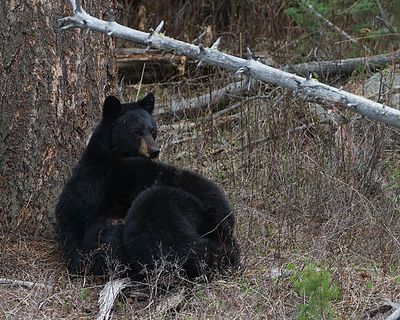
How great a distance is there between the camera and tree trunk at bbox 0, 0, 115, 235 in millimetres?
6742

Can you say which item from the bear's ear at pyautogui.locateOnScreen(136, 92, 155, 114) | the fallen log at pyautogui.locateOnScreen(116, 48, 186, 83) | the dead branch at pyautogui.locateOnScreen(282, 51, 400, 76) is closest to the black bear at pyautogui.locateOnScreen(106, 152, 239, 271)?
the bear's ear at pyautogui.locateOnScreen(136, 92, 155, 114)

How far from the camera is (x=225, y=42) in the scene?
40.2 feet

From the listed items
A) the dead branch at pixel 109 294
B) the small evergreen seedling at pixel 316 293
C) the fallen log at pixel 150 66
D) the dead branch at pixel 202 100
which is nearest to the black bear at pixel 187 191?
the dead branch at pixel 109 294

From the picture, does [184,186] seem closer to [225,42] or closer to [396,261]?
[396,261]

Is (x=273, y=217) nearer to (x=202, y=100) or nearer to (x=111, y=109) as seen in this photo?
(x=111, y=109)

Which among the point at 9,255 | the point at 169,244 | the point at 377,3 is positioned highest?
the point at 377,3

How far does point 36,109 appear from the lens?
6801 millimetres

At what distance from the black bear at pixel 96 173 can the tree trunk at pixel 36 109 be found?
0.52 meters

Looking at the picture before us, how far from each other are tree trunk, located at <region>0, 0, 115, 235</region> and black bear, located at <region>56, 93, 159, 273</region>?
52 cm

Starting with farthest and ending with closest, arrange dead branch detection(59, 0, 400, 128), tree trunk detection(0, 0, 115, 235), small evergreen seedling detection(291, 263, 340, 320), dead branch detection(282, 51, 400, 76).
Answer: dead branch detection(282, 51, 400, 76) → tree trunk detection(0, 0, 115, 235) → dead branch detection(59, 0, 400, 128) → small evergreen seedling detection(291, 263, 340, 320)

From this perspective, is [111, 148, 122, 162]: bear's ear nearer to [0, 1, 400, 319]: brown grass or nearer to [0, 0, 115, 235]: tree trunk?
[0, 0, 115, 235]: tree trunk

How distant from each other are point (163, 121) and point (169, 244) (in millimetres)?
3874

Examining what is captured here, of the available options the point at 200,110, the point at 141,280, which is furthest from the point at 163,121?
the point at 141,280

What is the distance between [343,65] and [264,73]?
5356 mm
